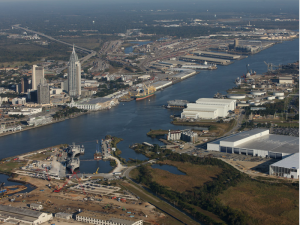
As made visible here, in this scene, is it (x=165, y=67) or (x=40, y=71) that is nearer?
(x=40, y=71)

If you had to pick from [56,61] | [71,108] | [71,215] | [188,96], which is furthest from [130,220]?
[56,61]

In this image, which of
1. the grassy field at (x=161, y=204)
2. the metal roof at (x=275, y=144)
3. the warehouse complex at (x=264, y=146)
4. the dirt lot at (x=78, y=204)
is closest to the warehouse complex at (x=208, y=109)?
the warehouse complex at (x=264, y=146)

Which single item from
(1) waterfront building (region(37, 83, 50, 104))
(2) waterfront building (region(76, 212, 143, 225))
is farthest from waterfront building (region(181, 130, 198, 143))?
(1) waterfront building (region(37, 83, 50, 104))

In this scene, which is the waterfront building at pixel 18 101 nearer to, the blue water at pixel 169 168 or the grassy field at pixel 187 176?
the blue water at pixel 169 168

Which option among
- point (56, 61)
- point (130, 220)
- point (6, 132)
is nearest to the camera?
point (130, 220)

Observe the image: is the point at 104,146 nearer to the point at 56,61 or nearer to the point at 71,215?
the point at 71,215

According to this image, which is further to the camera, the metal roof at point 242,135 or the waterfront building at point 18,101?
the waterfront building at point 18,101

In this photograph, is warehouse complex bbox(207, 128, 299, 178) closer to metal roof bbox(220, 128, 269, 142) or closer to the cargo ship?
metal roof bbox(220, 128, 269, 142)

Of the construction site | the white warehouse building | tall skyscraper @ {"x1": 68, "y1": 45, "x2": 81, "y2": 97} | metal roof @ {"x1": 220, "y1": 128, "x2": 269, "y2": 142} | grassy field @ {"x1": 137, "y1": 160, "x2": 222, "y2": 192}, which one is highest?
tall skyscraper @ {"x1": 68, "y1": 45, "x2": 81, "y2": 97}
